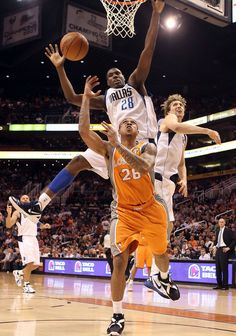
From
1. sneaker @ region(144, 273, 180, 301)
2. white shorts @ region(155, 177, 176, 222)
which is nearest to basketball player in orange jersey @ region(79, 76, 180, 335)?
sneaker @ region(144, 273, 180, 301)

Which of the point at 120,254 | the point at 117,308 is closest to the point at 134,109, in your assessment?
the point at 120,254

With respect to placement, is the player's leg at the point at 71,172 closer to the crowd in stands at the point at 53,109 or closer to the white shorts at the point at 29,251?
the white shorts at the point at 29,251

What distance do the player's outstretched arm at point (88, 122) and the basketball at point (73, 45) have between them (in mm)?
1027

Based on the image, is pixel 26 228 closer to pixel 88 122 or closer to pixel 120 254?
pixel 120 254

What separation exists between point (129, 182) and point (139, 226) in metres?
0.42

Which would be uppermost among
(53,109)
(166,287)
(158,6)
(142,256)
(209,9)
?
(53,109)

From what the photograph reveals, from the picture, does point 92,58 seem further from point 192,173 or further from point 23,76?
point 192,173

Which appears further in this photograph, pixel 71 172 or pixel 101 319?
pixel 71 172

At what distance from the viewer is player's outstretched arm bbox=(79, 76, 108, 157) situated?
4457 mm

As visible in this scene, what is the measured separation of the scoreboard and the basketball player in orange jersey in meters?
3.34

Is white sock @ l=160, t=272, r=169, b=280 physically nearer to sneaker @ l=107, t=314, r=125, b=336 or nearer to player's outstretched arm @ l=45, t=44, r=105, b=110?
sneaker @ l=107, t=314, r=125, b=336

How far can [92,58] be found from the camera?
82.0 ft

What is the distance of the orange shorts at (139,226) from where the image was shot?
4492mm

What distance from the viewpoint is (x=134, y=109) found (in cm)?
530
